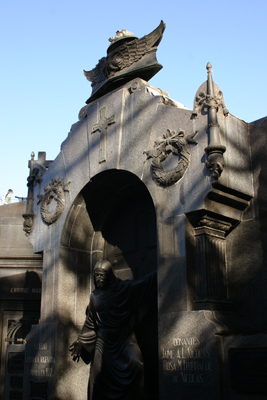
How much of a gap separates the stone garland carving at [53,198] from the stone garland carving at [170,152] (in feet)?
→ 9.78

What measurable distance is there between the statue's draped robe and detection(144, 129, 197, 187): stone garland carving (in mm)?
2098

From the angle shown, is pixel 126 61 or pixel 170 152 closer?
pixel 170 152

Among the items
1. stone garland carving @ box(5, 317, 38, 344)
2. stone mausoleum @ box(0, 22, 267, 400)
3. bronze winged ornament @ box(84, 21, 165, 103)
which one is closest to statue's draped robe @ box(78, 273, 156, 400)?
stone mausoleum @ box(0, 22, 267, 400)

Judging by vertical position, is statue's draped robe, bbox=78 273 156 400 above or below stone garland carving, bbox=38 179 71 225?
below

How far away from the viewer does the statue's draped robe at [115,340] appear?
934cm

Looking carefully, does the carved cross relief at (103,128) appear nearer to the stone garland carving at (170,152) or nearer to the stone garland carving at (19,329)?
the stone garland carving at (170,152)

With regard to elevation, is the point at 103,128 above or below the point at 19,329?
above

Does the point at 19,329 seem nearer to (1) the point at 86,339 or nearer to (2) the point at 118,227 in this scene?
(1) the point at 86,339

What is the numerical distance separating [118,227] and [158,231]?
3122mm

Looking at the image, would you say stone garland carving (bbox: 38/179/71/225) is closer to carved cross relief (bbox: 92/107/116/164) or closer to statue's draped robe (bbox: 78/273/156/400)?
carved cross relief (bbox: 92/107/116/164)

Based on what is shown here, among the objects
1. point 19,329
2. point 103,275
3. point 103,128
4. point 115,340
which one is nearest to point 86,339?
point 115,340

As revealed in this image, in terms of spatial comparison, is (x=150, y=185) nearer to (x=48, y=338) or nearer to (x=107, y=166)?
(x=107, y=166)

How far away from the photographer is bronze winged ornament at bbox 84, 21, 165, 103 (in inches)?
431

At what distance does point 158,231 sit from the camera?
9047 millimetres
